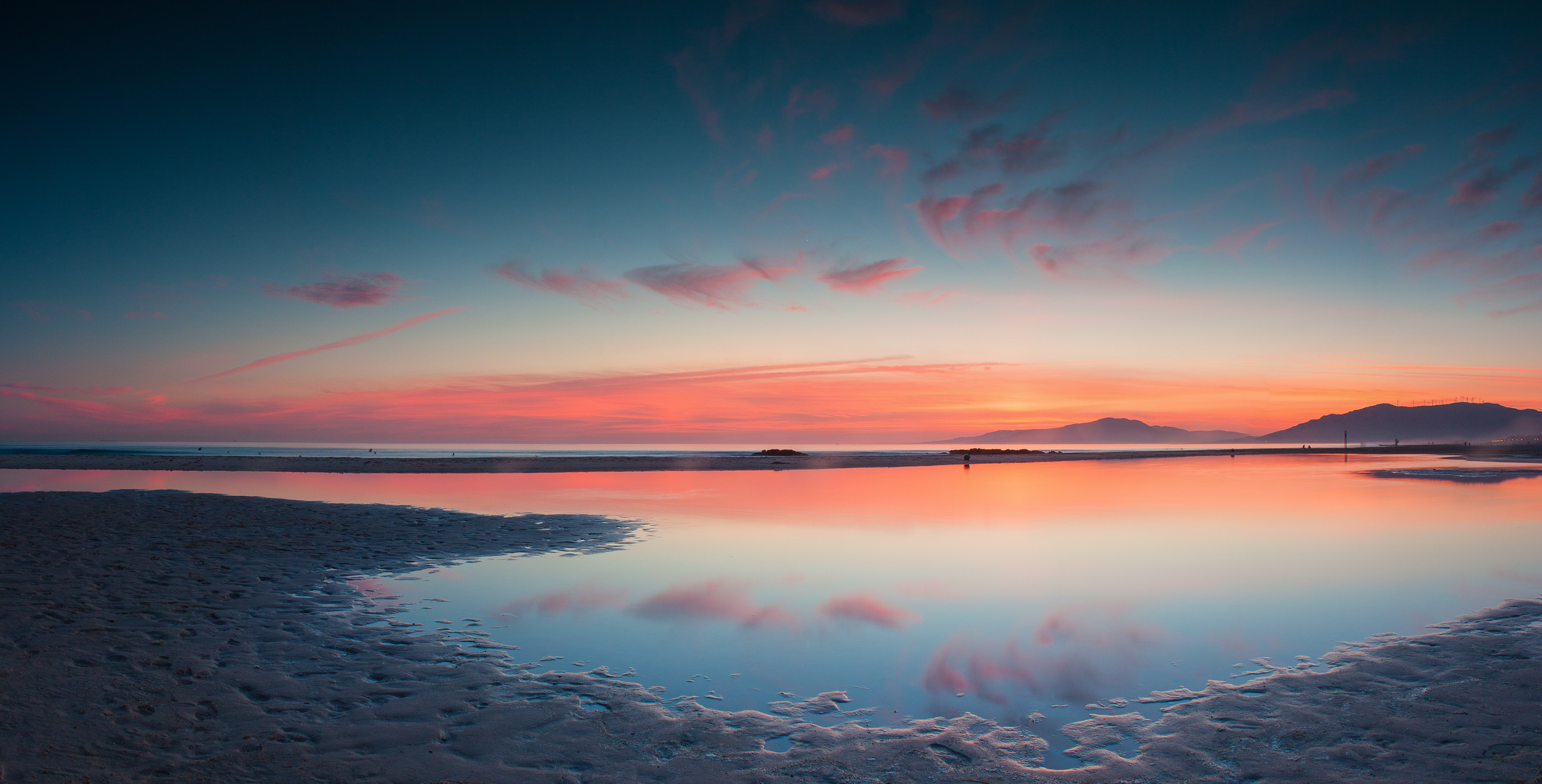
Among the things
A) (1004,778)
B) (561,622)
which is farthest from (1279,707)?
(561,622)

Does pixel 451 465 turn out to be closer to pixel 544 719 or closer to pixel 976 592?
pixel 976 592

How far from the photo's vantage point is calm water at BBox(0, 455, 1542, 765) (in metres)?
7.95

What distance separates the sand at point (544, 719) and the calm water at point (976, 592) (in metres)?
0.53

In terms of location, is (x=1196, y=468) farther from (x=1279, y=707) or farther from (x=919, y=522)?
(x=1279, y=707)

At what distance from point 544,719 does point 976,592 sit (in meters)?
7.93

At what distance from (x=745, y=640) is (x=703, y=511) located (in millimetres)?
15667

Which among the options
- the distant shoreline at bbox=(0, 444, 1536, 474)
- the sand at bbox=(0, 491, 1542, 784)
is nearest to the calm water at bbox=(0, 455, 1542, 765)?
the sand at bbox=(0, 491, 1542, 784)

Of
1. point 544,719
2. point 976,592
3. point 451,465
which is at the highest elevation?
point 451,465

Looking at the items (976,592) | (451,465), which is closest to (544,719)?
(976,592)

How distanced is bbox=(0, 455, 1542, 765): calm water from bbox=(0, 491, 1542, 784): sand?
53 centimetres

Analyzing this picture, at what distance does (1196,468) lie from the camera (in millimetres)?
58094

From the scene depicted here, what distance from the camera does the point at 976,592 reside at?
1221 cm

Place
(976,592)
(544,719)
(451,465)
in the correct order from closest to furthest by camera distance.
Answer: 1. (544,719)
2. (976,592)
3. (451,465)

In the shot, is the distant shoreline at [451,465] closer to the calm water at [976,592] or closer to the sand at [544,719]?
the calm water at [976,592]
